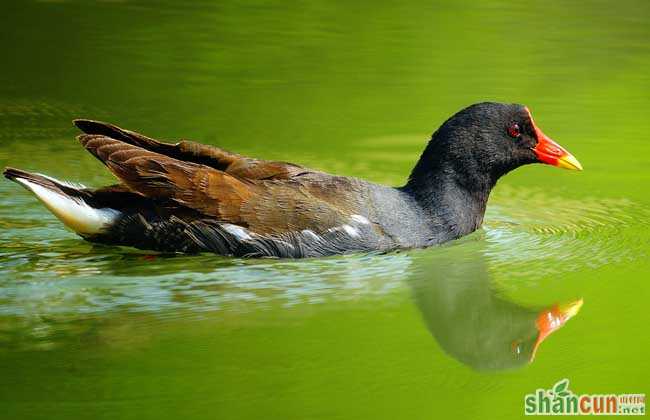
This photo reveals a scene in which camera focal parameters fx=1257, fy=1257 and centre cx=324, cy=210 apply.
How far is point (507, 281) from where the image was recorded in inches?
258

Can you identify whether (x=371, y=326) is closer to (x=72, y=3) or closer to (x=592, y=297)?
(x=592, y=297)

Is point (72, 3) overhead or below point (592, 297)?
overhead

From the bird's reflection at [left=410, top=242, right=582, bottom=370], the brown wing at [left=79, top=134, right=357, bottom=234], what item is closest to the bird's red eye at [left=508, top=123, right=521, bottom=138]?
the bird's reflection at [left=410, top=242, right=582, bottom=370]

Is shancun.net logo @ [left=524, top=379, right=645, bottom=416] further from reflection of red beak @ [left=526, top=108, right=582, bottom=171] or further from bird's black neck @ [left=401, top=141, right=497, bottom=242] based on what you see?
reflection of red beak @ [left=526, top=108, right=582, bottom=171]

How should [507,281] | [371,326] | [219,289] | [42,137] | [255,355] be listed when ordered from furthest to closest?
[42,137] < [507,281] < [219,289] < [371,326] < [255,355]

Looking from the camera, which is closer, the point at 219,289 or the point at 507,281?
the point at 219,289

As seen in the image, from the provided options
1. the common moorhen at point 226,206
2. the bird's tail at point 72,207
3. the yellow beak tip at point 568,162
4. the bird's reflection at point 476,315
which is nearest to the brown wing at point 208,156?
the common moorhen at point 226,206

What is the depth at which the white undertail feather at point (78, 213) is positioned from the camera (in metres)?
6.68

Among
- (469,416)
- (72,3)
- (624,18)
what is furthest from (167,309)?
(624,18)

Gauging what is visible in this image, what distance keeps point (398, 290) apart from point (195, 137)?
3.29 meters

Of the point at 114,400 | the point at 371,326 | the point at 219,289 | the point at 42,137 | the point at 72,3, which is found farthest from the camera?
the point at 72,3

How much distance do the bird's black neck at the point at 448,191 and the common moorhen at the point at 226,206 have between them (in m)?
0.01

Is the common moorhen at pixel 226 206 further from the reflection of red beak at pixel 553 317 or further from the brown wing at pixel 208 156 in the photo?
the reflection of red beak at pixel 553 317

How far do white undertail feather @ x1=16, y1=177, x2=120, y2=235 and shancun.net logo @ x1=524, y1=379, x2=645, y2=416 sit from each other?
2711 mm
